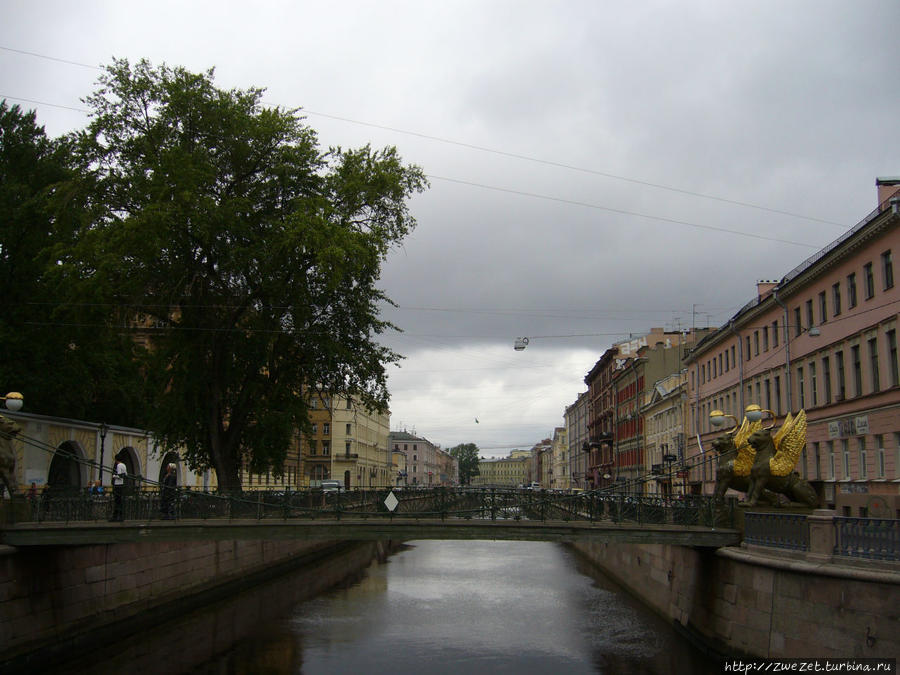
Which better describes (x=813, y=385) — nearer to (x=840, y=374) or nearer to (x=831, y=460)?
(x=840, y=374)

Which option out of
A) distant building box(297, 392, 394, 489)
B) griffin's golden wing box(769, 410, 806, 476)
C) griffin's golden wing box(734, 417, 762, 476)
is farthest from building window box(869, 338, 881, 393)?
distant building box(297, 392, 394, 489)

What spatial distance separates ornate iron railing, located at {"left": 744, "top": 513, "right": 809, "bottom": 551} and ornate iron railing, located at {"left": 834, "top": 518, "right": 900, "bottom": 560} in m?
0.97

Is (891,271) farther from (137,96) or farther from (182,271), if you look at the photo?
(137,96)

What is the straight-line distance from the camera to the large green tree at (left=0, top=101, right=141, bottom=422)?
32.6 m

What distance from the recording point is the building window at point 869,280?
30.8 m

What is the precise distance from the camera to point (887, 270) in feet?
97.5

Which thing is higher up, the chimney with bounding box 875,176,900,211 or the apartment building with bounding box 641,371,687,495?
the chimney with bounding box 875,176,900,211

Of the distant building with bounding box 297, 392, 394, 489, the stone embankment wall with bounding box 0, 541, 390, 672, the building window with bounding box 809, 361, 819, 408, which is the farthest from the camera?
the distant building with bounding box 297, 392, 394, 489

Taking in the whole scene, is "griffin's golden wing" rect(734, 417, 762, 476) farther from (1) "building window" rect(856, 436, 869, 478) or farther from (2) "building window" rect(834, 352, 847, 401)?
(2) "building window" rect(834, 352, 847, 401)

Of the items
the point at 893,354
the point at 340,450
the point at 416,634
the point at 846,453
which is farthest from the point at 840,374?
the point at 340,450

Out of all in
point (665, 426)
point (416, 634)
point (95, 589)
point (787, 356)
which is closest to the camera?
point (95, 589)

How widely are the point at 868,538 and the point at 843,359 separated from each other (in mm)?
19626

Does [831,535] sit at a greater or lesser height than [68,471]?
lesser

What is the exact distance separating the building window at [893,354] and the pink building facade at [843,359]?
3 cm
